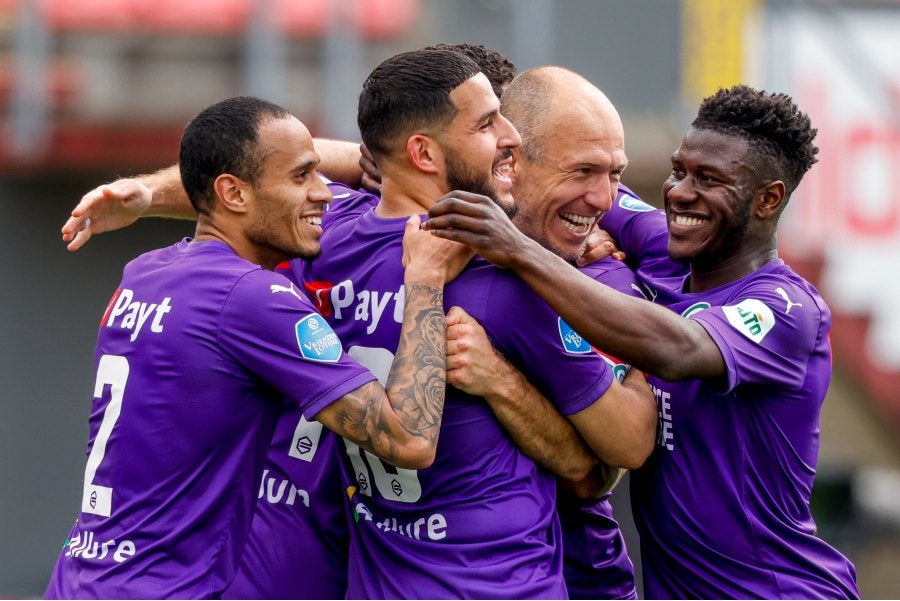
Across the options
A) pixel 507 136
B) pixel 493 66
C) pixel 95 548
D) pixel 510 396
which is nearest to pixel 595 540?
pixel 510 396

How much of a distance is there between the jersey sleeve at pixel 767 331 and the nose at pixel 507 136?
876 mm

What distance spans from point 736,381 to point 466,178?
1.15 m

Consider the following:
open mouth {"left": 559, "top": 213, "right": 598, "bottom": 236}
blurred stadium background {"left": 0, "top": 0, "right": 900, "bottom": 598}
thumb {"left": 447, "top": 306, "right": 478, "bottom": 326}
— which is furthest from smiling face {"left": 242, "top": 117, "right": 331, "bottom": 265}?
blurred stadium background {"left": 0, "top": 0, "right": 900, "bottom": 598}

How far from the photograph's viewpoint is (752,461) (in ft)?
15.4

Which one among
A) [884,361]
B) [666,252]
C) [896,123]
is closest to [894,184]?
[896,123]

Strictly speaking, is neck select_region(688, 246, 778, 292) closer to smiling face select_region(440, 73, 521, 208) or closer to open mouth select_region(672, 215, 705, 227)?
open mouth select_region(672, 215, 705, 227)

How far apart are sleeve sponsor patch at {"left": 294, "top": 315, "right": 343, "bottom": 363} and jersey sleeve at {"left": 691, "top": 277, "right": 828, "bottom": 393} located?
1250 millimetres

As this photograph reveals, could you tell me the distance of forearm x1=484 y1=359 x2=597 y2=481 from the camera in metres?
4.36

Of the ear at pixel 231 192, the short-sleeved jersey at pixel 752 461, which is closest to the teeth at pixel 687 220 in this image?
the short-sleeved jersey at pixel 752 461

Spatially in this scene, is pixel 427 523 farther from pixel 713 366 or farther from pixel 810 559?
pixel 810 559

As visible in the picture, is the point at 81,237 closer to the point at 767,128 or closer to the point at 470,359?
the point at 470,359

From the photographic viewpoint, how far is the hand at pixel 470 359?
4293 mm

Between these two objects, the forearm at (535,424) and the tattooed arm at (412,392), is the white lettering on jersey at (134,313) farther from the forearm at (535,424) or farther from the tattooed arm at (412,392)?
the forearm at (535,424)

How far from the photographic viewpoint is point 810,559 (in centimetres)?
475
